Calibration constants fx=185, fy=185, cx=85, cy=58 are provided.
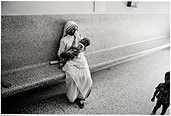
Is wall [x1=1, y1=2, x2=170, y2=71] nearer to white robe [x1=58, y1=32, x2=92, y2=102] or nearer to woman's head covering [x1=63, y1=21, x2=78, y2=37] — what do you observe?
woman's head covering [x1=63, y1=21, x2=78, y2=37]

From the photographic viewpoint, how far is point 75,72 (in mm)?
2684

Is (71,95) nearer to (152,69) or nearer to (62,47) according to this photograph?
(62,47)

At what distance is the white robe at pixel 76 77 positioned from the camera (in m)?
2.69

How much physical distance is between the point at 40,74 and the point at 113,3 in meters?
1.89

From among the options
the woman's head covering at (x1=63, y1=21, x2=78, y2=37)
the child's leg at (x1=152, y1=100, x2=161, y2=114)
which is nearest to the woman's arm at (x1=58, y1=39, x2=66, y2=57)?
the woman's head covering at (x1=63, y1=21, x2=78, y2=37)

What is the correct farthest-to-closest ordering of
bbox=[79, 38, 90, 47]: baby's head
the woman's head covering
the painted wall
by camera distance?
the woman's head covering, bbox=[79, 38, 90, 47]: baby's head, the painted wall

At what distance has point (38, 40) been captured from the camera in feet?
9.21

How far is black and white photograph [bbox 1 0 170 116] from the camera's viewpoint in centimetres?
252

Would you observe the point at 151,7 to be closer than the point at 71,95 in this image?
No

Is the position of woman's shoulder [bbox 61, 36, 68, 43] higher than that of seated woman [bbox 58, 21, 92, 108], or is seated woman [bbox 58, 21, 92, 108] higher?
woman's shoulder [bbox 61, 36, 68, 43]

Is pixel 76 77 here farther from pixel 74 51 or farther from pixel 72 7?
pixel 72 7

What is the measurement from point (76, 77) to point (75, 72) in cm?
7

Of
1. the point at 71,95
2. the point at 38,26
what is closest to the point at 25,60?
the point at 38,26

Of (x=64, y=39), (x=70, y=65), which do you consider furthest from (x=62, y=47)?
(x=70, y=65)
